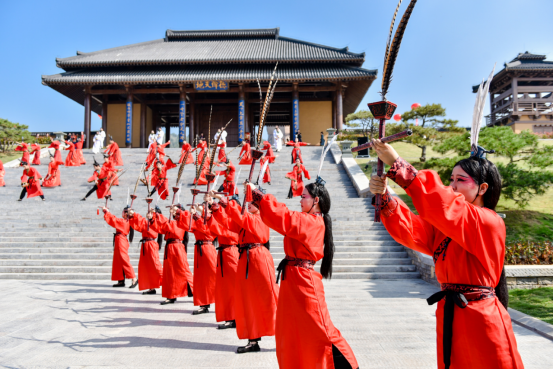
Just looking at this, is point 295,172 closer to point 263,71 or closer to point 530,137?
point 530,137

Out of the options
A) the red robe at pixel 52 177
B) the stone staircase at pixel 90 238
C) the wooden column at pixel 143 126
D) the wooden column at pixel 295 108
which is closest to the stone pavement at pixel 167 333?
the stone staircase at pixel 90 238

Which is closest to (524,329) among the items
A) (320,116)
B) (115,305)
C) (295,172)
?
(115,305)

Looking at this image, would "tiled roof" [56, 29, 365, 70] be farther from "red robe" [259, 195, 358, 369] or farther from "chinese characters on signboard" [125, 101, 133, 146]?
"red robe" [259, 195, 358, 369]

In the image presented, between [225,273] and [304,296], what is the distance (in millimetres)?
2097

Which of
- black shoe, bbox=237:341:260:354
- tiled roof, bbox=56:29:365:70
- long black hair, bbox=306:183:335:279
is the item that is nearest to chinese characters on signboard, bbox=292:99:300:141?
tiled roof, bbox=56:29:365:70

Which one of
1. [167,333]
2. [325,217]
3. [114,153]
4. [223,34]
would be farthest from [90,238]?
[223,34]

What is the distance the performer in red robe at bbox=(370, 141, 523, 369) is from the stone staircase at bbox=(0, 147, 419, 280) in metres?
6.10

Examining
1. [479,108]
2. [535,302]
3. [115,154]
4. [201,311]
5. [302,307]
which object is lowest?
[201,311]

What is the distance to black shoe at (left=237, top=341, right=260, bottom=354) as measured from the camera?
374 centimetres

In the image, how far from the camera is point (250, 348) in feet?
12.4

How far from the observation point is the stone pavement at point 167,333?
138 inches

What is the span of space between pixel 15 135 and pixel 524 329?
27.9 m

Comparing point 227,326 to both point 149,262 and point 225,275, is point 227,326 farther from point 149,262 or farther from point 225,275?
point 149,262

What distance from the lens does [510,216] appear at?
11.4m
